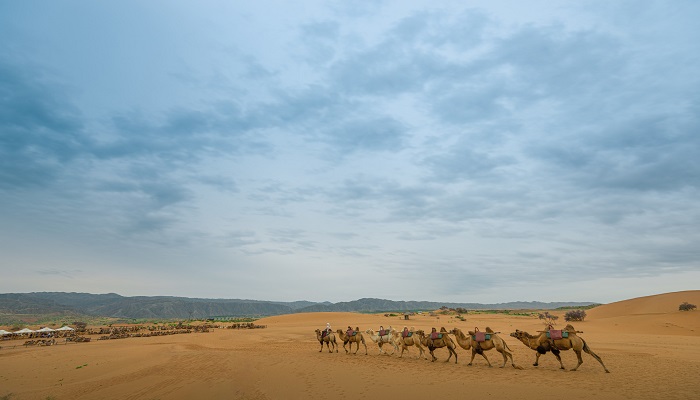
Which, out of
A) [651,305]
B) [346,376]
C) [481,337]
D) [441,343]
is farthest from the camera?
[651,305]

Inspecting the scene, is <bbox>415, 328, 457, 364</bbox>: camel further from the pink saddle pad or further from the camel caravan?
the pink saddle pad

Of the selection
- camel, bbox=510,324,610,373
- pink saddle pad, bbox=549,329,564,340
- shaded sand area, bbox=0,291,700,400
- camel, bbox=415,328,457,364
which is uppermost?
pink saddle pad, bbox=549,329,564,340

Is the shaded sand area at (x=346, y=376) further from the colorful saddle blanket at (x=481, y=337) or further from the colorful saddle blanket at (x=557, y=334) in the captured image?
the colorful saddle blanket at (x=557, y=334)

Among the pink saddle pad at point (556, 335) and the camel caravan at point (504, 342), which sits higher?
the pink saddle pad at point (556, 335)

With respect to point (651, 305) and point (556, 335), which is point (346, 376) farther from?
point (651, 305)

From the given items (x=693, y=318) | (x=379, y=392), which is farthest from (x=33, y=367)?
(x=693, y=318)

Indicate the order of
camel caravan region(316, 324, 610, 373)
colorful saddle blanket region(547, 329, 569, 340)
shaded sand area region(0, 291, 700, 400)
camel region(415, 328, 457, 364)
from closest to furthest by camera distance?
shaded sand area region(0, 291, 700, 400), camel caravan region(316, 324, 610, 373), colorful saddle blanket region(547, 329, 569, 340), camel region(415, 328, 457, 364)

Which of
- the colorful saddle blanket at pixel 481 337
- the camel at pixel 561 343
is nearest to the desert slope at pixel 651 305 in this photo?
the camel at pixel 561 343

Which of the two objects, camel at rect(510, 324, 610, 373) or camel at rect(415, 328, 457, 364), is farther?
camel at rect(415, 328, 457, 364)

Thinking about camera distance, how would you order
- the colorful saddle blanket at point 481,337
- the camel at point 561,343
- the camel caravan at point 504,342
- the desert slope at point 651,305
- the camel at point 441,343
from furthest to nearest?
the desert slope at point 651,305
the camel at point 441,343
the colorful saddle blanket at point 481,337
the camel caravan at point 504,342
the camel at point 561,343

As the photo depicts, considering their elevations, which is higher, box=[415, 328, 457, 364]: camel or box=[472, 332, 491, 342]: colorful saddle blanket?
box=[472, 332, 491, 342]: colorful saddle blanket

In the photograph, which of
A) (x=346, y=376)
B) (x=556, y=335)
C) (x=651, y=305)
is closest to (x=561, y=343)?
(x=556, y=335)

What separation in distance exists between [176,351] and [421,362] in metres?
18.3

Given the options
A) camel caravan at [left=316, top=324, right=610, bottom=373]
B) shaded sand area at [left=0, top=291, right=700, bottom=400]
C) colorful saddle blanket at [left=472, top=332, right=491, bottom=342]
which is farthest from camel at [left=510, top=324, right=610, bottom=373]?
colorful saddle blanket at [left=472, top=332, right=491, bottom=342]
